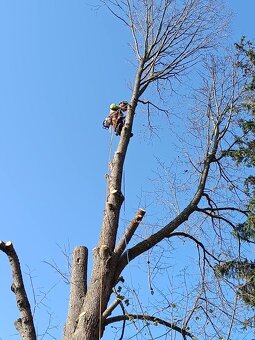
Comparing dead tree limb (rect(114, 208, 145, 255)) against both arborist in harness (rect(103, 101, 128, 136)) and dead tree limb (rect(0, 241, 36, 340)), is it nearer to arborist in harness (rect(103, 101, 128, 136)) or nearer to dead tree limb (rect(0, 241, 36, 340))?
dead tree limb (rect(0, 241, 36, 340))

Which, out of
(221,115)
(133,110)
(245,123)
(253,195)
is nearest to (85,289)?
(133,110)

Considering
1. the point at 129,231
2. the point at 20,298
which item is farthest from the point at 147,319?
the point at 20,298

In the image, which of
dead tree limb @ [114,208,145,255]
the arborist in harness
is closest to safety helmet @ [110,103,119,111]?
the arborist in harness

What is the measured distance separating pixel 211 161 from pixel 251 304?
1.81m

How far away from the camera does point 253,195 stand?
7.93 m

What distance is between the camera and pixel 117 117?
636 centimetres

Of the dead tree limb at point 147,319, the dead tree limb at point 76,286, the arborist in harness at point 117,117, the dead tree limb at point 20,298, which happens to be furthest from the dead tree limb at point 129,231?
the arborist in harness at point 117,117

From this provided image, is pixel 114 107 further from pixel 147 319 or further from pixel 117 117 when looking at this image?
pixel 147 319

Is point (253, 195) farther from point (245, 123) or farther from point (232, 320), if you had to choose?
point (232, 320)

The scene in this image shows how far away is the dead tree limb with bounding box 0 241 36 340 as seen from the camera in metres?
4.36

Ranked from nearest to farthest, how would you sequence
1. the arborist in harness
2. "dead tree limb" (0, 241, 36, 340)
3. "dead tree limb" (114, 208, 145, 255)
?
1. "dead tree limb" (0, 241, 36, 340)
2. "dead tree limb" (114, 208, 145, 255)
3. the arborist in harness

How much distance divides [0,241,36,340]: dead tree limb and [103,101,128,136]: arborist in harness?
2265 mm

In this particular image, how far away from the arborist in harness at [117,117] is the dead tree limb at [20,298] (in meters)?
2.27

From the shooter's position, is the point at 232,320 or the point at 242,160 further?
the point at 242,160
